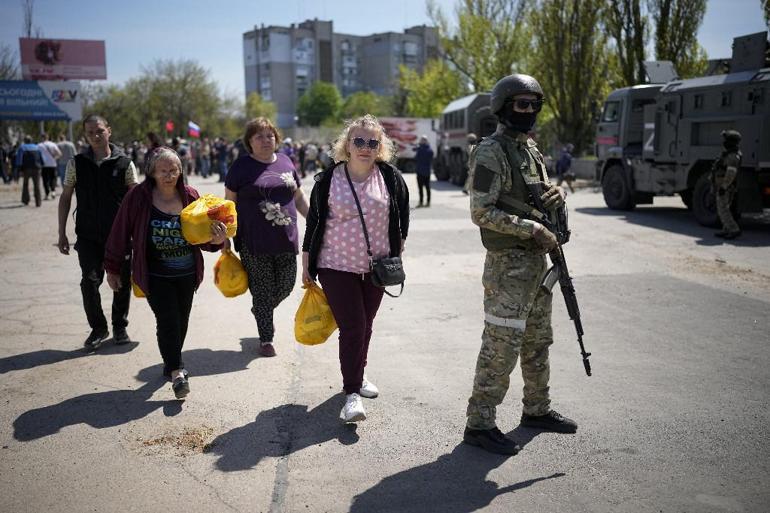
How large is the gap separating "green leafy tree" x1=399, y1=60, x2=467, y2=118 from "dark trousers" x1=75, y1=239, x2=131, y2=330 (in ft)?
126

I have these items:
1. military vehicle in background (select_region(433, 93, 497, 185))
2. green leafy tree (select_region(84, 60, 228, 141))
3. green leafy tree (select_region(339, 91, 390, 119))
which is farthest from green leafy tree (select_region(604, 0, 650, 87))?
green leafy tree (select_region(339, 91, 390, 119))

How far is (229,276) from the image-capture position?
523 cm

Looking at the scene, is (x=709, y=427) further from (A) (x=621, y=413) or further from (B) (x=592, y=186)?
(B) (x=592, y=186)

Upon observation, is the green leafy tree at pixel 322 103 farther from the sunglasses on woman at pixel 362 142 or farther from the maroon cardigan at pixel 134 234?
the sunglasses on woman at pixel 362 142

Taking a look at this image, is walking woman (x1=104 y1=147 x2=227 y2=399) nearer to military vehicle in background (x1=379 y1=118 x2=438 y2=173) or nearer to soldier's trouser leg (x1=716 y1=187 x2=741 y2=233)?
soldier's trouser leg (x1=716 y1=187 x2=741 y2=233)

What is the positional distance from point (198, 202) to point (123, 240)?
22.0 inches

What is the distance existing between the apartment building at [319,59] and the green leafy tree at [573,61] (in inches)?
3407

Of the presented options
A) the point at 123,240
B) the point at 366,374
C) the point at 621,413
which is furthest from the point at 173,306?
the point at 621,413

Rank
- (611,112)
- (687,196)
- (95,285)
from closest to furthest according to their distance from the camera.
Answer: (95,285), (687,196), (611,112)

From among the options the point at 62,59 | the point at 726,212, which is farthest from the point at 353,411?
the point at 62,59

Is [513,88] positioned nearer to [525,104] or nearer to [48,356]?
[525,104]

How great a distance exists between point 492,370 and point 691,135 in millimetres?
11717

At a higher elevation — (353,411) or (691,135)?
(691,135)

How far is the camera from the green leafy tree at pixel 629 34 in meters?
26.5
